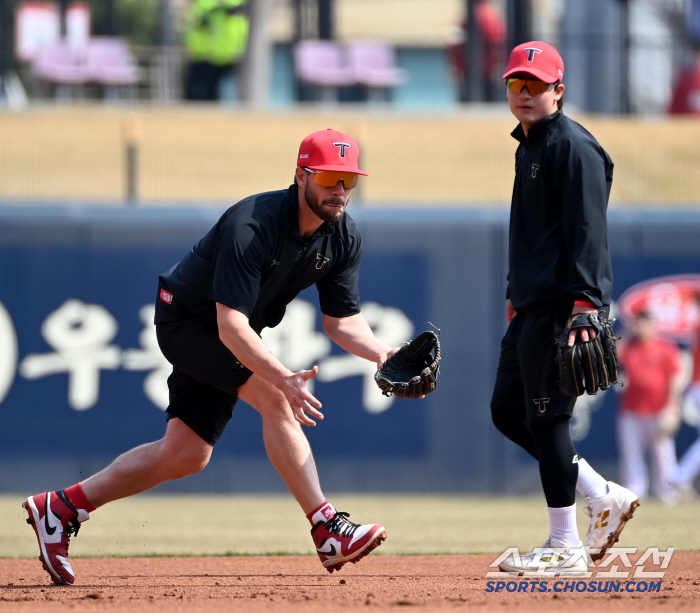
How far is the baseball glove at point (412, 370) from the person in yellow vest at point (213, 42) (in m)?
11.9

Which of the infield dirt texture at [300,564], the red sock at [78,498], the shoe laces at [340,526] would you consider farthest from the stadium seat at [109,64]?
the shoe laces at [340,526]

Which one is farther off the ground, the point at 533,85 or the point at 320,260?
the point at 533,85

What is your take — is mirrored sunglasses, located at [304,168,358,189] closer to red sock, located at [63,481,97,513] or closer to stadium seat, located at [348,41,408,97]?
red sock, located at [63,481,97,513]

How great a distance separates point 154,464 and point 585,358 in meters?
1.93

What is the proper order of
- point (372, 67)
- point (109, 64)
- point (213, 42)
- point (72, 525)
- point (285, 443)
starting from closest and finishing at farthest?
1. point (285, 443)
2. point (72, 525)
3. point (213, 42)
4. point (109, 64)
5. point (372, 67)

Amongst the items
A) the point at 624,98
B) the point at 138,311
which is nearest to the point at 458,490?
the point at 138,311

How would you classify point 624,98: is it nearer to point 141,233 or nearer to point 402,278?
point 402,278

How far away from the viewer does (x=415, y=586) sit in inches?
186

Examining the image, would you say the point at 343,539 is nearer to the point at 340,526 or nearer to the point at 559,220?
the point at 340,526

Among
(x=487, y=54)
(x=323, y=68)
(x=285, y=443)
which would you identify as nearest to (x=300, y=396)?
(x=285, y=443)

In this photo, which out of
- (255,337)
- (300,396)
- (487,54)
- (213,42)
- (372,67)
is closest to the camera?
(300,396)

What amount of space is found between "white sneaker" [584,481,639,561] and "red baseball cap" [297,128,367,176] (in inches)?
70.9

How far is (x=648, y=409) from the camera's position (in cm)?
1049

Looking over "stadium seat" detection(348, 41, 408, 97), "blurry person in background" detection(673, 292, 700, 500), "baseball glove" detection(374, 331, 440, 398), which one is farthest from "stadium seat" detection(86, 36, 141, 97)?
"baseball glove" detection(374, 331, 440, 398)
